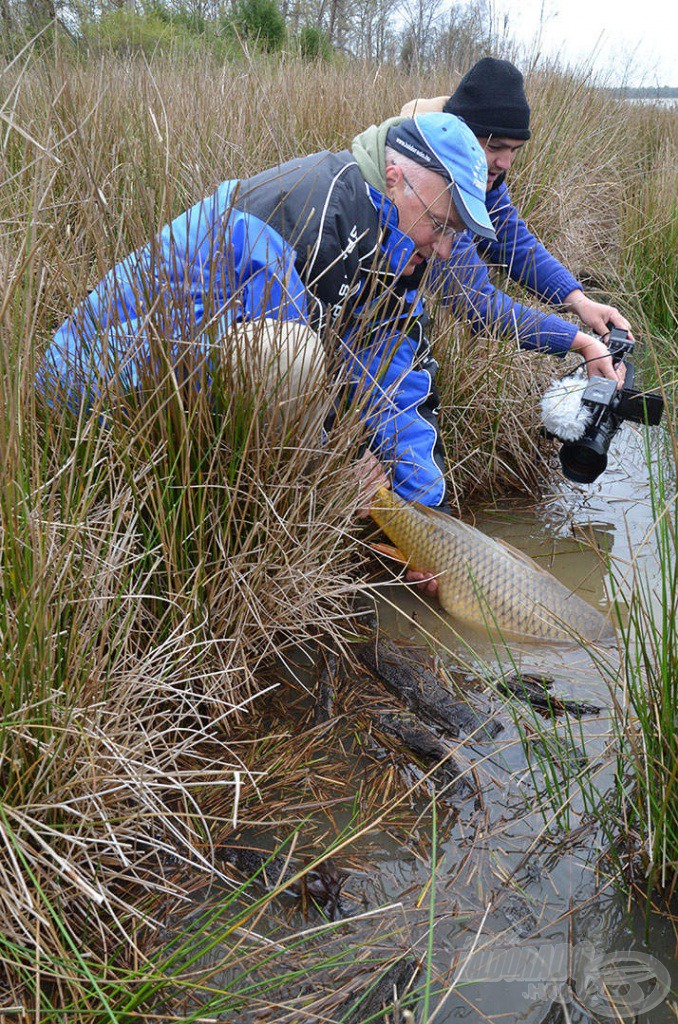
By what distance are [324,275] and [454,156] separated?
21.6 inches

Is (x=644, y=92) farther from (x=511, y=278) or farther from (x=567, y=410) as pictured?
(x=567, y=410)

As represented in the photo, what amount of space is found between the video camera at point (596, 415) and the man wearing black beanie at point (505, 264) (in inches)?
4.1

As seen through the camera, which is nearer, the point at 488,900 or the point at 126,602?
the point at 488,900

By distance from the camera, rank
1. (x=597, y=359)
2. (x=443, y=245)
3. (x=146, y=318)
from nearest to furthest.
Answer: (x=146, y=318)
(x=443, y=245)
(x=597, y=359)

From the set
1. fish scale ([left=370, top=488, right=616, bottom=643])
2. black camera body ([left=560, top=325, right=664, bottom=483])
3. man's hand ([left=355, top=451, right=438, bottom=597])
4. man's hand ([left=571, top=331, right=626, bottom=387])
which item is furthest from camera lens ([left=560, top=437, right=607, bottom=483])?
man's hand ([left=355, top=451, right=438, bottom=597])

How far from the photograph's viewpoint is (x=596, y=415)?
323cm

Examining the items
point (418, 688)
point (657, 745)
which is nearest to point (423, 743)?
point (418, 688)

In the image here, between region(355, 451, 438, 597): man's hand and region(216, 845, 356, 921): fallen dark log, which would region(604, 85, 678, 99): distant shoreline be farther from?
region(216, 845, 356, 921): fallen dark log

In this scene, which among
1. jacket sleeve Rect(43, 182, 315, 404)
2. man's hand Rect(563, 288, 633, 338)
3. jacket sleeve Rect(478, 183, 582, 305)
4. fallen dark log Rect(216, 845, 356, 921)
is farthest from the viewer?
jacket sleeve Rect(478, 183, 582, 305)

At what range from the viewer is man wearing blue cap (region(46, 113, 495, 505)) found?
1923 millimetres

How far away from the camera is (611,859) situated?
1794mm

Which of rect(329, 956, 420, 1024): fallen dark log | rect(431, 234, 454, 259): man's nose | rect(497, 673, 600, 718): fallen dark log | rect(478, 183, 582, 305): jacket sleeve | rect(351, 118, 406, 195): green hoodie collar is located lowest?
rect(497, 673, 600, 718): fallen dark log

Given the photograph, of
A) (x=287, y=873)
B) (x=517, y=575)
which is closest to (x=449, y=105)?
(x=517, y=575)

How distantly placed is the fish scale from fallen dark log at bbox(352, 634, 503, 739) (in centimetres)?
29
